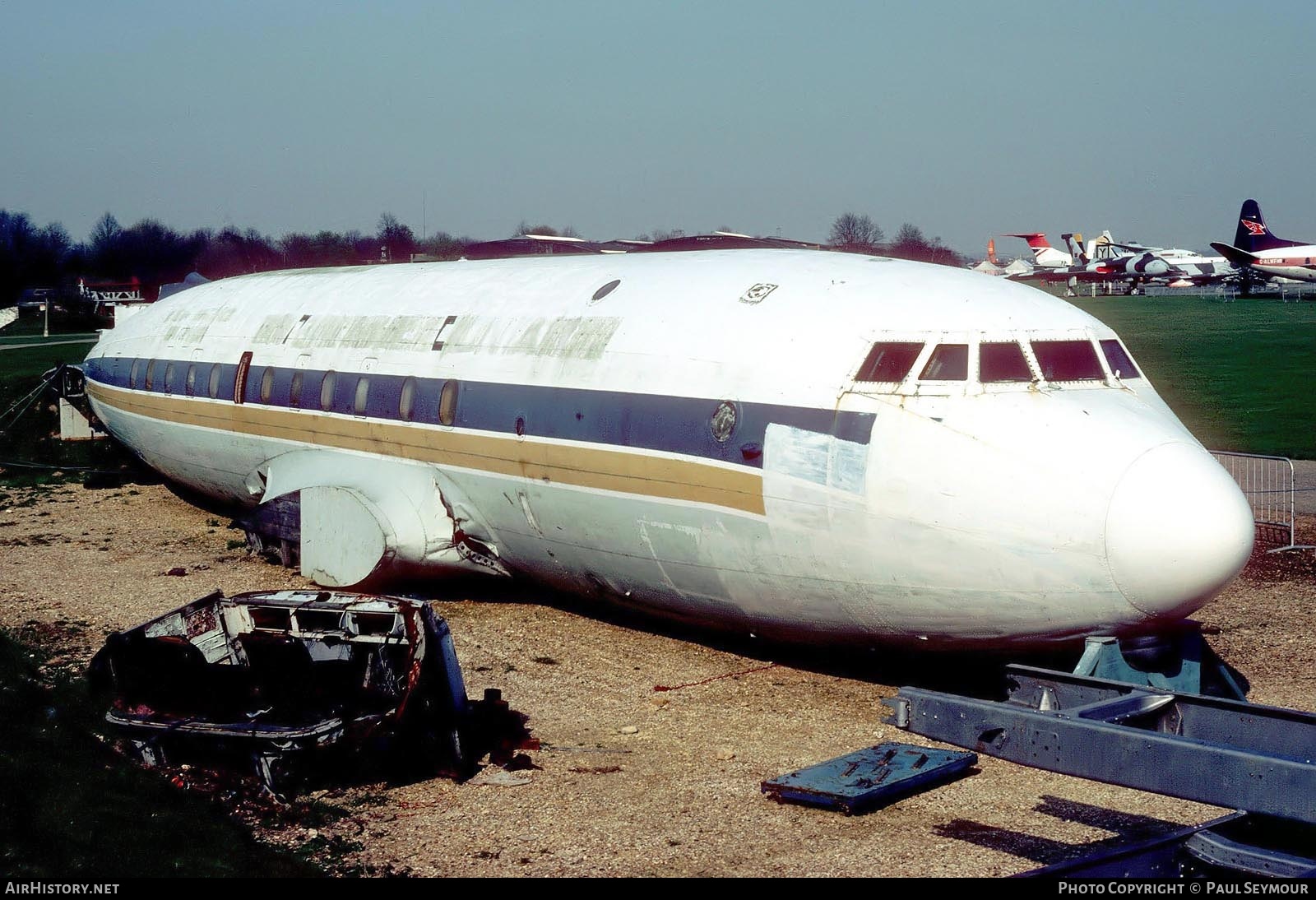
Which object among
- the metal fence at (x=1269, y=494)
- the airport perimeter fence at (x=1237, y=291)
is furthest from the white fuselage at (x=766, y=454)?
the airport perimeter fence at (x=1237, y=291)

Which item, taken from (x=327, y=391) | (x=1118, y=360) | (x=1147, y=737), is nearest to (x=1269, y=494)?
(x=1118, y=360)

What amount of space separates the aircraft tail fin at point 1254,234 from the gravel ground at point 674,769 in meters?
81.2

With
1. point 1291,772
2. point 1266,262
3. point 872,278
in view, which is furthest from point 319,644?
point 1266,262

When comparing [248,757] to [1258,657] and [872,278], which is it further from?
[1258,657]

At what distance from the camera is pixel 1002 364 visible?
1221 cm

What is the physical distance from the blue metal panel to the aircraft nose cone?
2.16m

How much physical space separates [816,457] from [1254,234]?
92.0 meters

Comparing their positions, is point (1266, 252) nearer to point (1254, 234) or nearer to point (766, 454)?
point (1254, 234)

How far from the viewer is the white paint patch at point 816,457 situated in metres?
12.1

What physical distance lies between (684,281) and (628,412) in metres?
1.88

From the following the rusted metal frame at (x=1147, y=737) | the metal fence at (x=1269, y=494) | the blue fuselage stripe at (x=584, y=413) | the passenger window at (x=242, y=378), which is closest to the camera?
the rusted metal frame at (x=1147, y=737)

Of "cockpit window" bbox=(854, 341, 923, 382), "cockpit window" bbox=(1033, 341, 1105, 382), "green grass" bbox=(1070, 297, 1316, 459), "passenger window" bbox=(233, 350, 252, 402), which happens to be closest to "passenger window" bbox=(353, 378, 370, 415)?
"passenger window" bbox=(233, 350, 252, 402)

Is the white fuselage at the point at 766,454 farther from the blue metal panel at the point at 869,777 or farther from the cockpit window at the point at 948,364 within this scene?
the blue metal panel at the point at 869,777

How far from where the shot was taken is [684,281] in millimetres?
14992
